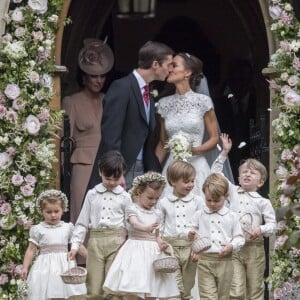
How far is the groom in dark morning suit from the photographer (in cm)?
1121

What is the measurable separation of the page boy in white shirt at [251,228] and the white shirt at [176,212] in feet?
1.34

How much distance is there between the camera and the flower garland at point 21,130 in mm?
11680

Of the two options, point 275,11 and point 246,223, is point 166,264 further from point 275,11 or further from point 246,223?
point 275,11

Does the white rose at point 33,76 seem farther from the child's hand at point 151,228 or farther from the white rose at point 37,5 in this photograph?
the child's hand at point 151,228

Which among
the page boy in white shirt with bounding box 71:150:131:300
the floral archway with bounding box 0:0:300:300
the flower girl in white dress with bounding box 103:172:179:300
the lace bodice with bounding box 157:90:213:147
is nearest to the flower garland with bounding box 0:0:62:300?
the floral archway with bounding box 0:0:300:300

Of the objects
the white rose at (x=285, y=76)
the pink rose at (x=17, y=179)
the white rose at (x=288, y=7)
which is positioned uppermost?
the white rose at (x=288, y=7)

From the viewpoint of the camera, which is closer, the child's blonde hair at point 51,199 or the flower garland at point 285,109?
the child's blonde hair at point 51,199

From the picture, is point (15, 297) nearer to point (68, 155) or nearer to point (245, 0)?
point (68, 155)

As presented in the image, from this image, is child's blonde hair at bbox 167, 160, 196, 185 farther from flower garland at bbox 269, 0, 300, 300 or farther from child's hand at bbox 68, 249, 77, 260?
flower garland at bbox 269, 0, 300, 300

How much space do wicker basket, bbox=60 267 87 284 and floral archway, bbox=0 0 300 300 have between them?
1.60m

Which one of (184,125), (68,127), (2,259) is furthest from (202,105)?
(2,259)

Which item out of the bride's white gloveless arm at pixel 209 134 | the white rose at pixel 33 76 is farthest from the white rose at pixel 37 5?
the bride's white gloveless arm at pixel 209 134

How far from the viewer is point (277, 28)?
11492 mm

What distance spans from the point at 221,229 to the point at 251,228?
40 cm
